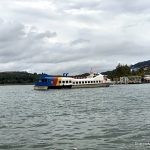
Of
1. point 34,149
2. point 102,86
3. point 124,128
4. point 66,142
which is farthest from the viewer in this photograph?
point 102,86

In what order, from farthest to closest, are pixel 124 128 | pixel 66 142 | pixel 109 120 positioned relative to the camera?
pixel 109 120, pixel 124 128, pixel 66 142

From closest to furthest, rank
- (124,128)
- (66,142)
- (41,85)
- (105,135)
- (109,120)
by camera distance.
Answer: (66,142), (105,135), (124,128), (109,120), (41,85)

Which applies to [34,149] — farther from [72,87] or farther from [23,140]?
[72,87]

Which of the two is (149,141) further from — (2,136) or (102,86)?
(102,86)

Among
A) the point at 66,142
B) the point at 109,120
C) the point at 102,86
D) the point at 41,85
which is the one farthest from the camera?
the point at 102,86

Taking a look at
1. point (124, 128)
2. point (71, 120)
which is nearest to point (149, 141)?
point (124, 128)

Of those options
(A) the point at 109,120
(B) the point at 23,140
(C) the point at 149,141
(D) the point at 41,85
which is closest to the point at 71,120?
(A) the point at 109,120

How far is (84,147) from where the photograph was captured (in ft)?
74.0

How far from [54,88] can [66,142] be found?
396ft

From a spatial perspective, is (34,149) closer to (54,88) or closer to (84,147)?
(84,147)

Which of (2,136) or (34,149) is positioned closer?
(34,149)

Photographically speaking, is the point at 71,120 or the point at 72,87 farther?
the point at 72,87

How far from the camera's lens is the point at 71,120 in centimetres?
3550

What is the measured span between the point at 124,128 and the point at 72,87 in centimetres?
12114
